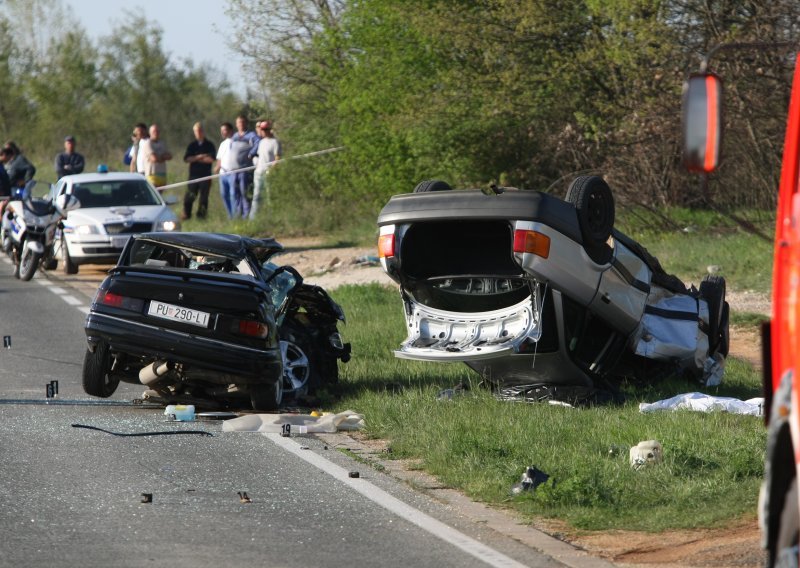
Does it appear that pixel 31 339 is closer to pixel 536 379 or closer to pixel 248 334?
pixel 248 334

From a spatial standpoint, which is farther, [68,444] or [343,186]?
[343,186]

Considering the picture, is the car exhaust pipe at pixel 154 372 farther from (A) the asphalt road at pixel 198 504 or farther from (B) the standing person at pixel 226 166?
(B) the standing person at pixel 226 166

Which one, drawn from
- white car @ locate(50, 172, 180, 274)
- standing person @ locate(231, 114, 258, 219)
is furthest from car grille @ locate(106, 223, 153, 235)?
standing person @ locate(231, 114, 258, 219)

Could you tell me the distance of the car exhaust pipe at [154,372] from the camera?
1149 centimetres

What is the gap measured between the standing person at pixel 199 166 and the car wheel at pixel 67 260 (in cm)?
824

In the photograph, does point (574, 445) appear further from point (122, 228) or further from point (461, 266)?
point (122, 228)

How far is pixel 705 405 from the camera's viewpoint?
10898 millimetres

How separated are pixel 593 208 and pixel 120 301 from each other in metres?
3.57

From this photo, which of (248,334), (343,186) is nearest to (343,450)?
(248,334)

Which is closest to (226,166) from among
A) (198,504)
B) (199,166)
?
(199,166)

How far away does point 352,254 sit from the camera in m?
25.7

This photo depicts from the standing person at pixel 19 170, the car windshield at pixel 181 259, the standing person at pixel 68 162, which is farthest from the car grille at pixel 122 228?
the car windshield at pixel 181 259

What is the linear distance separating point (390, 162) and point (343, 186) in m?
2.14

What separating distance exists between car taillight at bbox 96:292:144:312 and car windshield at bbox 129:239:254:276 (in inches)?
28.6
